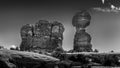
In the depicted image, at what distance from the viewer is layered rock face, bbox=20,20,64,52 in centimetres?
5506

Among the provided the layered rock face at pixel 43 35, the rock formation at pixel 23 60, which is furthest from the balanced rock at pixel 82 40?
the rock formation at pixel 23 60

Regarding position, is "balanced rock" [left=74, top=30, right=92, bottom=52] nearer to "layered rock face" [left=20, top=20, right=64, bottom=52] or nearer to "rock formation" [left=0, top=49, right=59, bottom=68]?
"layered rock face" [left=20, top=20, right=64, bottom=52]

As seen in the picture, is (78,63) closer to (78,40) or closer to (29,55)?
(29,55)

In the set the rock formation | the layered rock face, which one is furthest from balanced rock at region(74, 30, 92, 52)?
the rock formation

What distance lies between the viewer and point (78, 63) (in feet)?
53.7

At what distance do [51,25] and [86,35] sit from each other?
35.8 feet

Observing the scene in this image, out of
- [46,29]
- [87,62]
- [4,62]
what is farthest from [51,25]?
[4,62]

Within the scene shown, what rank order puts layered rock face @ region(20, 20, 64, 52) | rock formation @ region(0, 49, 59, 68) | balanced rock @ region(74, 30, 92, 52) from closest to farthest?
rock formation @ region(0, 49, 59, 68)
layered rock face @ region(20, 20, 64, 52)
balanced rock @ region(74, 30, 92, 52)

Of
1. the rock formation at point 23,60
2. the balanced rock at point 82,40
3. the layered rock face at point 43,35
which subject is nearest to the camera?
the rock formation at point 23,60

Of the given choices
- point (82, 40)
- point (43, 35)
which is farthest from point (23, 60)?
point (82, 40)

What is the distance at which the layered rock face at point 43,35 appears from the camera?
181 feet

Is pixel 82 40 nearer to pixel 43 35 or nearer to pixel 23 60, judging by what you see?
pixel 43 35

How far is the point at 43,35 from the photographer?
5622cm

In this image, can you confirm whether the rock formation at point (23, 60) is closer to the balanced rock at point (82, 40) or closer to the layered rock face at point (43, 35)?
the layered rock face at point (43, 35)
